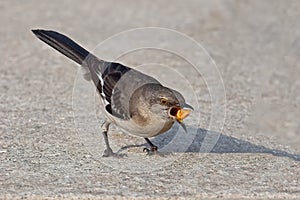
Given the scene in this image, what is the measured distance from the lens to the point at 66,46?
646 cm

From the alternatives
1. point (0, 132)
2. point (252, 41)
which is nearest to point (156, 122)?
point (0, 132)

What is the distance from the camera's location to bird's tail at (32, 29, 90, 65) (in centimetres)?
641

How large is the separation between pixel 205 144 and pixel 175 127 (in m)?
0.54

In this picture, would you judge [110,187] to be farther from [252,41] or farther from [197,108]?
[252,41]

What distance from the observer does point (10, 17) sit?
1123 cm

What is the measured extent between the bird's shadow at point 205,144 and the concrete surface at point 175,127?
2cm

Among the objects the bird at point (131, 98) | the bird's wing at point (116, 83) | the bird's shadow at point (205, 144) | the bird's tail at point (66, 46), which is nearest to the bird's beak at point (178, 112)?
the bird at point (131, 98)

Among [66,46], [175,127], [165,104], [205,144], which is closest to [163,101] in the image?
[165,104]

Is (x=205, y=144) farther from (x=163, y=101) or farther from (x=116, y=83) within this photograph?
(x=163, y=101)

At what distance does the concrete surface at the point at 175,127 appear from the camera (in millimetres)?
5609

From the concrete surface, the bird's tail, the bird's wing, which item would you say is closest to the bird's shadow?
the concrete surface

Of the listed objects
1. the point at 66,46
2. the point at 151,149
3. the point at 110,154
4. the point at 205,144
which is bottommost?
the point at 110,154

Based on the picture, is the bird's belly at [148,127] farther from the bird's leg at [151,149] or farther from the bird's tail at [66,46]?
the bird's tail at [66,46]

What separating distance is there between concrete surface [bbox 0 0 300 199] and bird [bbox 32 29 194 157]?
0.37 meters
